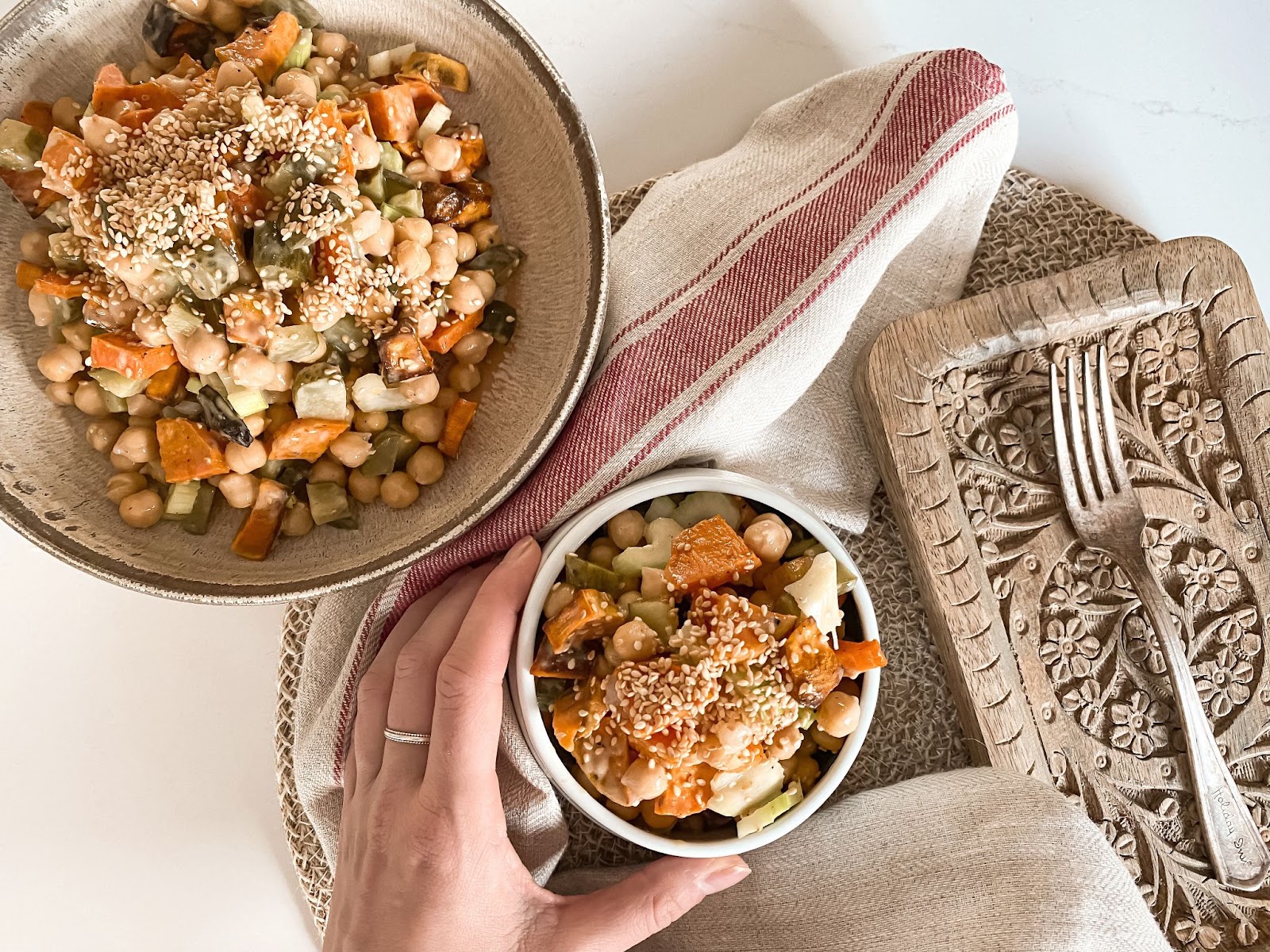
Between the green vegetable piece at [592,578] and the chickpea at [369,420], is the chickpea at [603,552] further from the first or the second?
the chickpea at [369,420]

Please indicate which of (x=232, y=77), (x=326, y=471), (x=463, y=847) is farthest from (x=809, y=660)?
(x=232, y=77)

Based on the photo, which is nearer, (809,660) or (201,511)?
(809,660)

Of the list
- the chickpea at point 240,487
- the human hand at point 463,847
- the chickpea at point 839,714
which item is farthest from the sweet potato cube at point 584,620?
the chickpea at point 240,487

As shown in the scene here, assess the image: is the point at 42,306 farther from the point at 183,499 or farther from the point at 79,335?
the point at 183,499

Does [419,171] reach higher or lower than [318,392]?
higher

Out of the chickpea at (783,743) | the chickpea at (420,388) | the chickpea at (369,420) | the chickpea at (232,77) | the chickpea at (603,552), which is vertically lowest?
the chickpea at (783,743)

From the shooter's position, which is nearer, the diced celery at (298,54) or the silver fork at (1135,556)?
the diced celery at (298,54)
